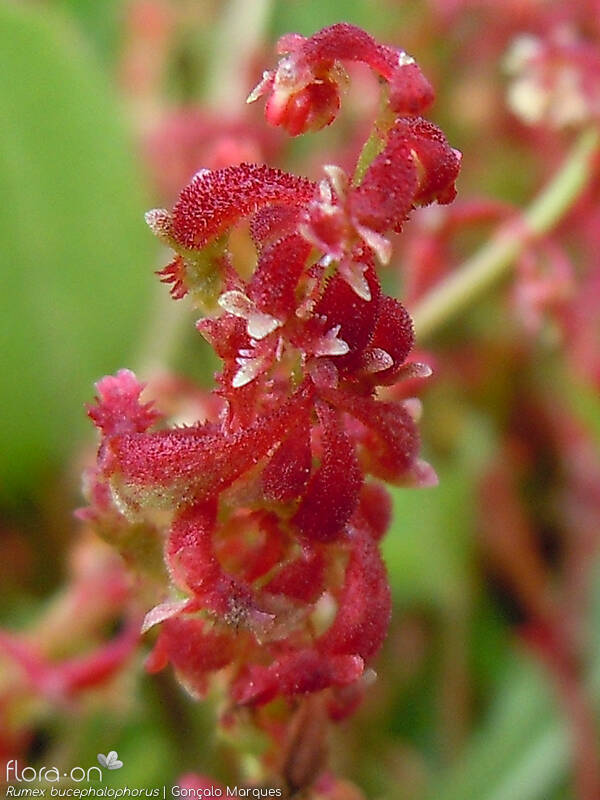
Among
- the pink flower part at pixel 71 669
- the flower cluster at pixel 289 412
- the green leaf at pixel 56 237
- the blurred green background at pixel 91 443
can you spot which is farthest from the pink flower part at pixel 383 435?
the green leaf at pixel 56 237

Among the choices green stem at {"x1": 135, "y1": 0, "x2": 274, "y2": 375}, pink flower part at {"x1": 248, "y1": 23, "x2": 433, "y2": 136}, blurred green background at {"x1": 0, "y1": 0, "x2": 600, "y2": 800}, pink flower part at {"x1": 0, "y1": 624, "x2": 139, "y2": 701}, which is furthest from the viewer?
green stem at {"x1": 135, "y1": 0, "x2": 274, "y2": 375}

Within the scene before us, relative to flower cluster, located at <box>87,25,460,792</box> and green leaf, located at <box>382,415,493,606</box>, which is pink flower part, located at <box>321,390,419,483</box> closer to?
flower cluster, located at <box>87,25,460,792</box>

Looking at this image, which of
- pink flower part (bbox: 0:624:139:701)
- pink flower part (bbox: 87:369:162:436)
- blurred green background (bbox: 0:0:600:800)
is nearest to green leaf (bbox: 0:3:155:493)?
blurred green background (bbox: 0:0:600:800)

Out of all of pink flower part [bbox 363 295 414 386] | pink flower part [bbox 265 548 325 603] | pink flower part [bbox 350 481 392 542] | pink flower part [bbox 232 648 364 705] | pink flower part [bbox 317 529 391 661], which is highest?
pink flower part [bbox 363 295 414 386]

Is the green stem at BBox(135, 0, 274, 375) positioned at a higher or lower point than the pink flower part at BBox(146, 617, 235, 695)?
higher

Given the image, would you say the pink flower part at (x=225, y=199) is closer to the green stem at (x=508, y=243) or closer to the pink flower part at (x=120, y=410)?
the pink flower part at (x=120, y=410)
